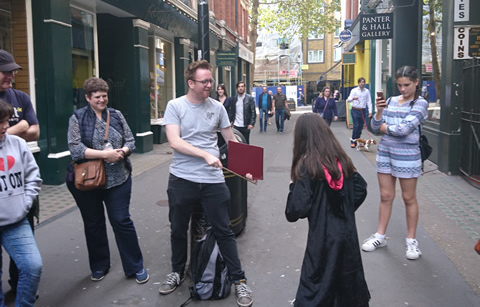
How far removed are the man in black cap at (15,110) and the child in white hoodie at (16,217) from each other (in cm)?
52

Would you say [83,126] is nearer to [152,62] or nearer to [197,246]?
[197,246]

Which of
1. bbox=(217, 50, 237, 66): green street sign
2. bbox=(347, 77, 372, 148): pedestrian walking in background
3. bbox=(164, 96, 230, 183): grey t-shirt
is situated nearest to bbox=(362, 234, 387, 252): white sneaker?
bbox=(164, 96, 230, 183): grey t-shirt

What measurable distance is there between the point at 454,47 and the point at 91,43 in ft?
25.1

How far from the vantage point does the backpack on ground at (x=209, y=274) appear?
12.8 ft

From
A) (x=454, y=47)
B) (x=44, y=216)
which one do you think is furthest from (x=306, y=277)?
(x=454, y=47)

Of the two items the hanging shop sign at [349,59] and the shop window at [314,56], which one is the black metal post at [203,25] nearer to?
the hanging shop sign at [349,59]

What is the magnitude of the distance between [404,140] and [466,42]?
16.4ft

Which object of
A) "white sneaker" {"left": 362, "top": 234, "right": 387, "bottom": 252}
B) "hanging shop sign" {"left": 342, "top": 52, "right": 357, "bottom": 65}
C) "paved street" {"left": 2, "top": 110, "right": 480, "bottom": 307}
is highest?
"hanging shop sign" {"left": 342, "top": 52, "right": 357, "bottom": 65}

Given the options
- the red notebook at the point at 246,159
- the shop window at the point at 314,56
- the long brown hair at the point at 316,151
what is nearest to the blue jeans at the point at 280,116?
the red notebook at the point at 246,159

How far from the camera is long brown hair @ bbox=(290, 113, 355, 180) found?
2.98 metres

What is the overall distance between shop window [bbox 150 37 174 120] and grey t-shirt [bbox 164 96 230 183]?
37.0 ft

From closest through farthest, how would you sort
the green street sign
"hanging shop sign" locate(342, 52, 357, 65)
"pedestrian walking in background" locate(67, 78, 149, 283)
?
1. "pedestrian walking in background" locate(67, 78, 149, 283)
2. the green street sign
3. "hanging shop sign" locate(342, 52, 357, 65)

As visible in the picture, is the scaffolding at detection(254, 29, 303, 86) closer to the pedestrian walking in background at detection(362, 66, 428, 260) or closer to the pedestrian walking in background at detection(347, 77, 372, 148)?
the pedestrian walking in background at detection(347, 77, 372, 148)

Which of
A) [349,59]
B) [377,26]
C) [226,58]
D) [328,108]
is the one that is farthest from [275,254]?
[349,59]
